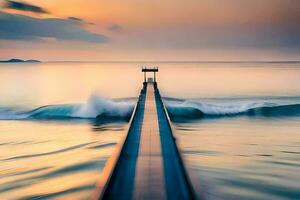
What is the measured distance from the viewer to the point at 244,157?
11.3 meters

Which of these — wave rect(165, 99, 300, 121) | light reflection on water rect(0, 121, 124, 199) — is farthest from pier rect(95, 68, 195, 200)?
wave rect(165, 99, 300, 121)

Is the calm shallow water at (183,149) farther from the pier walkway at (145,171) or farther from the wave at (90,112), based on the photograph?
the pier walkway at (145,171)


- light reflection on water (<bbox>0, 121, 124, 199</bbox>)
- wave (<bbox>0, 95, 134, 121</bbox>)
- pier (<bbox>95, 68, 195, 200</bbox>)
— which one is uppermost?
wave (<bbox>0, 95, 134, 121</bbox>)

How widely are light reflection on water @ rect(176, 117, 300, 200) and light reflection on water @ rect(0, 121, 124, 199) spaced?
2.65m

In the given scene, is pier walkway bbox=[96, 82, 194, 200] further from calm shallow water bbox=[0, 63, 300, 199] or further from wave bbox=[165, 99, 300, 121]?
wave bbox=[165, 99, 300, 121]

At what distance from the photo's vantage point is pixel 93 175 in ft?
30.5

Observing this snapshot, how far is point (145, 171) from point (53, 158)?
5659mm

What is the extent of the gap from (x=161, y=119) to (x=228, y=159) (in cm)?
279

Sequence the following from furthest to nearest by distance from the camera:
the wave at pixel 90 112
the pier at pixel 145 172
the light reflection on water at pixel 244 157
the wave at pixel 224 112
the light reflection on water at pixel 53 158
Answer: the wave at pixel 224 112 < the wave at pixel 90 112 < the light reflection on water at pixel 53 158 < the light reflection on water at pixel 244 157 < the pier at pixel 145 172

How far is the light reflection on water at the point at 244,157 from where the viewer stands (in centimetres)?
800

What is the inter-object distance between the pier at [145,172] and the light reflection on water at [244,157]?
420mm

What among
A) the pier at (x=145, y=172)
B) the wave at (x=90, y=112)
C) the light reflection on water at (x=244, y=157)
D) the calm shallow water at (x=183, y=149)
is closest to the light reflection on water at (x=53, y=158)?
the calm shallow water at (x=183, y=149)

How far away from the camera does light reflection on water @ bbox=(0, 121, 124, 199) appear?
8.14m

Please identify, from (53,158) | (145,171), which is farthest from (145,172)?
(53,158)
